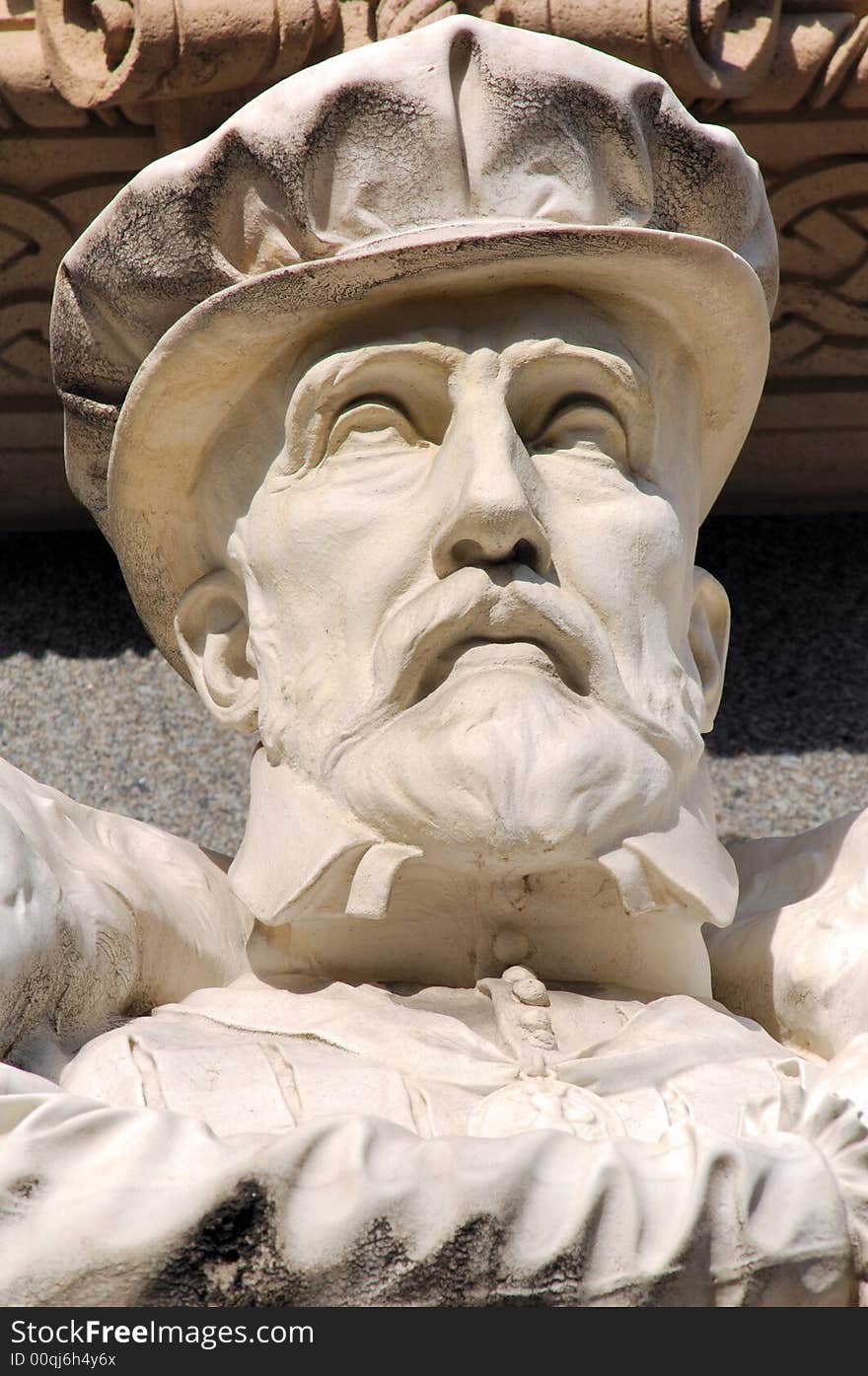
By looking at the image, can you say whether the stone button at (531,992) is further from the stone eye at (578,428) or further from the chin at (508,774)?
the stone eye at (578,428)

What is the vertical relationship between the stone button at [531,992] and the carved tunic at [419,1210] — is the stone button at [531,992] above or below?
below

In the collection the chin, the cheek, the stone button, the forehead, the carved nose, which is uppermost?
the forehead

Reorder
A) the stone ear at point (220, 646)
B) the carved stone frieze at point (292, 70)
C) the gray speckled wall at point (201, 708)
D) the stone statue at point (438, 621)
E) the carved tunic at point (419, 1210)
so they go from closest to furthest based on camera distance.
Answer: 1. the carved tunic at point (419, 1210)
2. the stone statue at point (438, 621)
3. the stone ear at point (220, 646)
4. the carved stone frieze at point (292, 70)
5. the gray speckled wall at point (201, 708)

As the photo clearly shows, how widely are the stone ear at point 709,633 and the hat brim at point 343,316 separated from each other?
3.8 inches

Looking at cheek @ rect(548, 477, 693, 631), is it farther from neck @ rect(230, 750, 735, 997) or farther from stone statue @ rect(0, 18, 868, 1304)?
neck @ rect(230, 750, 735, 997)

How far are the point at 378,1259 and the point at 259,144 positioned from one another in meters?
1.24

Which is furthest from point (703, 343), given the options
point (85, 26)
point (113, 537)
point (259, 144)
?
point (85, 26)

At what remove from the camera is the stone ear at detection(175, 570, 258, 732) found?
265cm

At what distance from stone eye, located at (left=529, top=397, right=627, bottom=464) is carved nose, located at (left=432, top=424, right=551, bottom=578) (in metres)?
0.09

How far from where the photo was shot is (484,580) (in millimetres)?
2367

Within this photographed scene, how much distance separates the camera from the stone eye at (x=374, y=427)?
251 centimetres

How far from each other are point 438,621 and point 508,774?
185 mm

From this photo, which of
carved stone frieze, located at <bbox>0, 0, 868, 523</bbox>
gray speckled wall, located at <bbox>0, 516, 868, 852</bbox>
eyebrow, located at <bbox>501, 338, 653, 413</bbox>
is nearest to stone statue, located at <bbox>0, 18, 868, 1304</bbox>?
eyebrow, located at <bbox>501, 338, 653, 413</bbox>

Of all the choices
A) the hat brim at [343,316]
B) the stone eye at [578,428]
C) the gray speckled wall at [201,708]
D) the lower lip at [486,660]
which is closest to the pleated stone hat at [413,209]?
the hat brim at [343,316]
